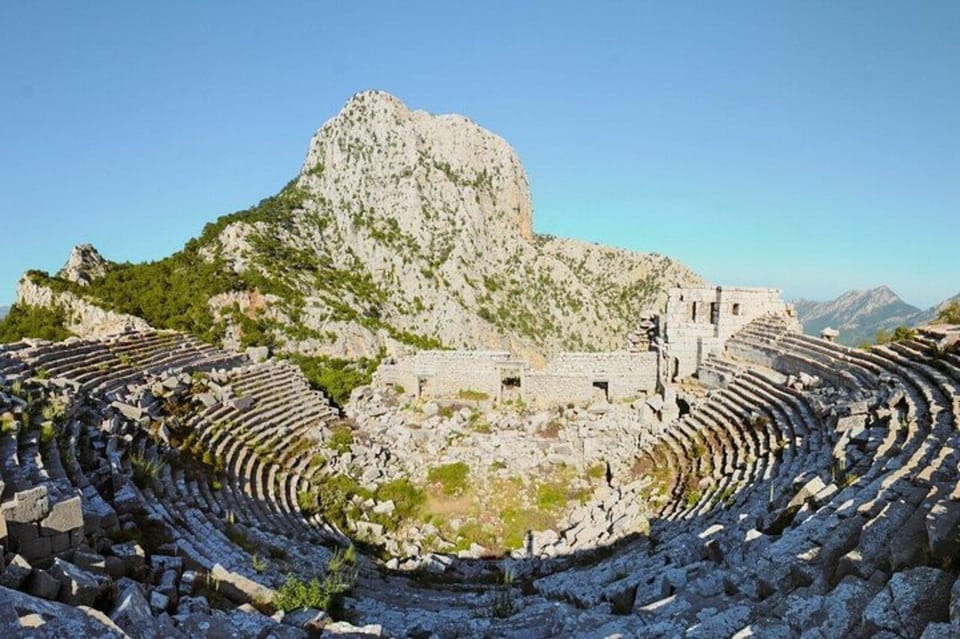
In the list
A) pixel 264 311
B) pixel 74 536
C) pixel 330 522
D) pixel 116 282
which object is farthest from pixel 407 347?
pixel 74 536

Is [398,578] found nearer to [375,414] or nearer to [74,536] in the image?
[74,536]

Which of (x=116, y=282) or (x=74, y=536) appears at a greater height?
(x=116, y=282)

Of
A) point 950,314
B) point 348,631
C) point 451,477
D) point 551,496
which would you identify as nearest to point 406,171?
point 451,477

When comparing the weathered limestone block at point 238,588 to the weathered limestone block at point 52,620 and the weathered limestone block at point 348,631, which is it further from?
the weathered limestone block at point 52,620

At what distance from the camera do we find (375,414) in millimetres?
20672

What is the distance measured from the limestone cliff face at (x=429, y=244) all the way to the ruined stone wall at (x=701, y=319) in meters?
24.2

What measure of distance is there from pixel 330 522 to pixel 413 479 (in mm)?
3302

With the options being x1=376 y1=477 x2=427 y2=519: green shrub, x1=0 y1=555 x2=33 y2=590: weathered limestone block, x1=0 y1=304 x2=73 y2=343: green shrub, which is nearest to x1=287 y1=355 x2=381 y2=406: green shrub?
x1=376 y1=477 x2=427 y2=519: green shrub

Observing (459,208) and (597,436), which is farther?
(459,208)

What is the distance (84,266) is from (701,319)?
38726mm

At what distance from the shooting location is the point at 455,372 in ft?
71.5

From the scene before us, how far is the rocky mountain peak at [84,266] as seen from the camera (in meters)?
35.8

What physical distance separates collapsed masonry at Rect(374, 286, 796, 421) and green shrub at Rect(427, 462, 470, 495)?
4967 mm

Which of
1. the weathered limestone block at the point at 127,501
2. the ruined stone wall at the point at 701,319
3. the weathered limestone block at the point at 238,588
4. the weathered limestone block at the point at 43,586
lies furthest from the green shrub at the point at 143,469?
the ruined stone wall at the point at 701,319
